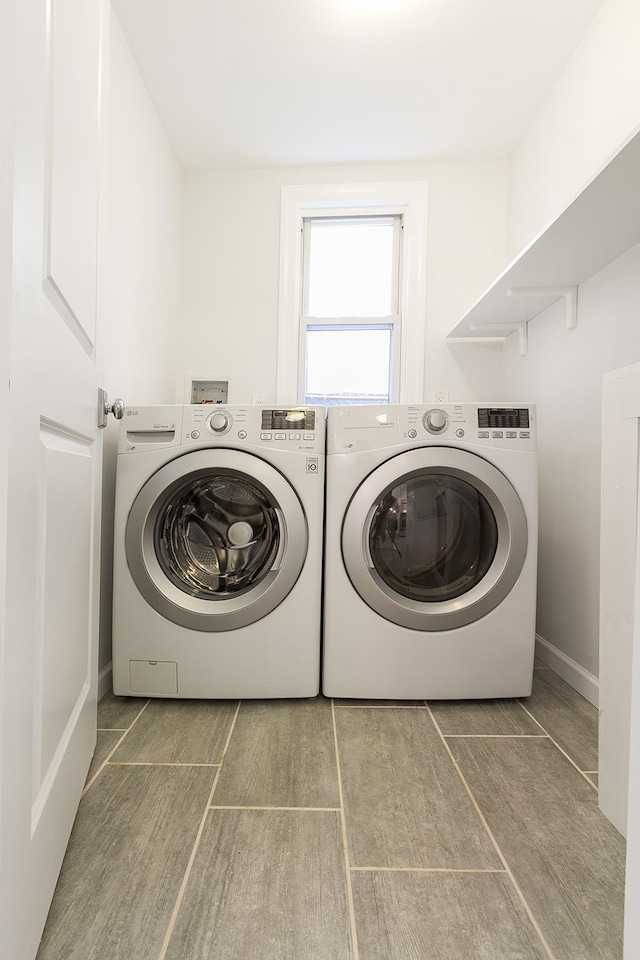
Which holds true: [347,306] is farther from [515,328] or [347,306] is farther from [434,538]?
[434,538]

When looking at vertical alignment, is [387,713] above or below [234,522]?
below

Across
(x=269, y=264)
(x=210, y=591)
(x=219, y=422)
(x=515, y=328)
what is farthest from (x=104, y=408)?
(x=515, y=328)

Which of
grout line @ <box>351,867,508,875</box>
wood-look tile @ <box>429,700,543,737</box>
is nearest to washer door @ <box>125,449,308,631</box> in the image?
wood-look tile @ <box>429,700,543,737</box>

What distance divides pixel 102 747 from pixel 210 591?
0.47m

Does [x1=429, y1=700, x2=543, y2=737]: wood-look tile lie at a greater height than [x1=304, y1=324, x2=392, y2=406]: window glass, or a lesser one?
lesser

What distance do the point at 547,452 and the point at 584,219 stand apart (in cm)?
87

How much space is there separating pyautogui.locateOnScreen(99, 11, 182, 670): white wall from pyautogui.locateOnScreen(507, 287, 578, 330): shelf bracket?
4.34ft

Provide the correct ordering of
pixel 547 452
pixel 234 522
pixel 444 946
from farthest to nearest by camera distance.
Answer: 1. pixel 547 452
2. pixel 234 522
3. pixel 444 946

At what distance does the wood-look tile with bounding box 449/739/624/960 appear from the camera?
74 cm

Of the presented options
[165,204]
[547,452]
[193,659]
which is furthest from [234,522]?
[165,204]

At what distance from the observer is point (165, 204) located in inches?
87.0

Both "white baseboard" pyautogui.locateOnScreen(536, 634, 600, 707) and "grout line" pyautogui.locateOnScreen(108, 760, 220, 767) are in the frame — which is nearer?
"grout line" pyautogui.locateOnScreen(108, 760, 220, 767)

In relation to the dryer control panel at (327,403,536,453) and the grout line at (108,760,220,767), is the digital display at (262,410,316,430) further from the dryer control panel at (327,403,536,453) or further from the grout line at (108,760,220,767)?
the grout line at (108,760,220,767)

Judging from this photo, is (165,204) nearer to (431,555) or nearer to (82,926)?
(431,555)
